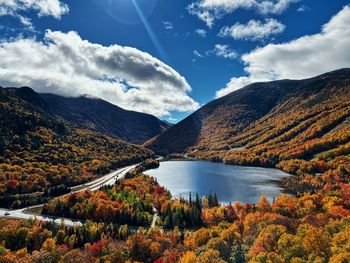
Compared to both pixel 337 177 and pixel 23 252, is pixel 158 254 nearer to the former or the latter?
pixel 23 252

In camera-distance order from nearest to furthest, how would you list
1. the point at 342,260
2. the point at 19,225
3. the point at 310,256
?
the point at 342,260 → the point at 310,256 → the point at 19,225

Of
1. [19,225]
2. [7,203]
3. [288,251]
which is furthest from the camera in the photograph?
[7,203]

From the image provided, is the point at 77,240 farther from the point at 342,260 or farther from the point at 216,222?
the point at 342,260

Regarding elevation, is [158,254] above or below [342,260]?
below

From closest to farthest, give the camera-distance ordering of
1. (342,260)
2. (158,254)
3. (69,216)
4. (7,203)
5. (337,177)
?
(342,260), (158,254), (69,216), (7,203), (337,177)

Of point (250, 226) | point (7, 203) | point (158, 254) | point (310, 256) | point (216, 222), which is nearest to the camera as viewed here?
point (310, 256)

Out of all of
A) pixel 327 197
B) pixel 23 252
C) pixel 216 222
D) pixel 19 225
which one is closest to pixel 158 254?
pixel 23 252

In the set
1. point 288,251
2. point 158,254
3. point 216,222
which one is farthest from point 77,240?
point 288,251

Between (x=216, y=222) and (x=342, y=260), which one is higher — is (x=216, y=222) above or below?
below

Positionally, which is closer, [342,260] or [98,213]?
[342,260]
